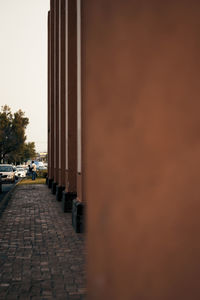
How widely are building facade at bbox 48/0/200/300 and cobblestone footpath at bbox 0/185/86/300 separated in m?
2.33

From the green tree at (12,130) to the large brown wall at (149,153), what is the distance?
58273mm

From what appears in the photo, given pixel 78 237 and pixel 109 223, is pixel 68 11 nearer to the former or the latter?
pixel 78 237

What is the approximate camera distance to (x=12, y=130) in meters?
58.8

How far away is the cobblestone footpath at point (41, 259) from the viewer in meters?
4.39

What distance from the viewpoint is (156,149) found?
1310 millimetres

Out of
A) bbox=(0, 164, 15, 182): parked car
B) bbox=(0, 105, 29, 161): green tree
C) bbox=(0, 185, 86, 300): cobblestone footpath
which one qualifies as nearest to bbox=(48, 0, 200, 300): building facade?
bbox=(0, 185, 86, 300): cobblestone footpath

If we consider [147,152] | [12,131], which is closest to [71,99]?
[147,152]

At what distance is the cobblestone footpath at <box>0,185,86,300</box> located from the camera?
173 inches

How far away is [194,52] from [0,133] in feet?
188

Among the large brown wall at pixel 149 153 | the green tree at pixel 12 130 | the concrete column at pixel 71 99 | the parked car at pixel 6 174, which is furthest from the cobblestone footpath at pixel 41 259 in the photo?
the green tree at pixel 12 130

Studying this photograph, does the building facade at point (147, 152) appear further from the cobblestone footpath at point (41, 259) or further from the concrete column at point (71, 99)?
the concrete column at point (71, 99)

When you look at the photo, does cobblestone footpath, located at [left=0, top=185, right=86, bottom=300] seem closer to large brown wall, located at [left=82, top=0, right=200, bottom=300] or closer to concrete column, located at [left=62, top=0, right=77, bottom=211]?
concrete column, located at [left=62, top=0, right=77, bottom=211]

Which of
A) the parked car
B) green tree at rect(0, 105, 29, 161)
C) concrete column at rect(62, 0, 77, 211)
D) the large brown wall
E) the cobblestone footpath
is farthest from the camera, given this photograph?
green tree at rect(0, 105, 29, 161)

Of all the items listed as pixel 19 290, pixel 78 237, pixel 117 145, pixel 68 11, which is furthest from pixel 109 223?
pixel 68 11
